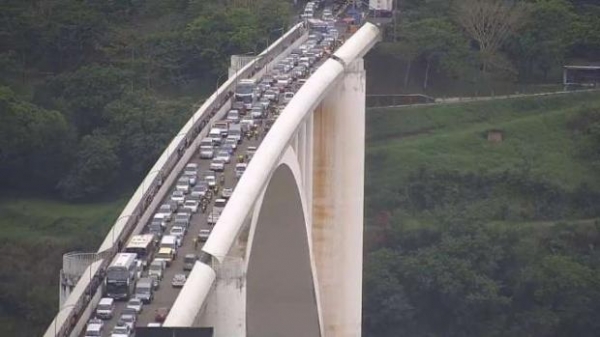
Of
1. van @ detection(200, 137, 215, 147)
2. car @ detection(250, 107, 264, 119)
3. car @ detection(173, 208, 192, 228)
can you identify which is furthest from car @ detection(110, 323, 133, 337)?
car @ detection(250, 107, 264, 119)

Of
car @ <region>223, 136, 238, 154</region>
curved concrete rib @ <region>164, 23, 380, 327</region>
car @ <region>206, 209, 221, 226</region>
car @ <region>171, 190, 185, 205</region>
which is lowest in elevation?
car @ <region>206, 209, 221, 226</region>

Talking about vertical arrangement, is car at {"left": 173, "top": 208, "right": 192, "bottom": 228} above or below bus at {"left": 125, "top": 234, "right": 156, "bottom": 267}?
below

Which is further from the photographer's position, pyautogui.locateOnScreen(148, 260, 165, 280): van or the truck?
the truck

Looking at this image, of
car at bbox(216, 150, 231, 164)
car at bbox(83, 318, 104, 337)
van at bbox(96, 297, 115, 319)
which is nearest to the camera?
car at bbox(83, 318, 104, 337)

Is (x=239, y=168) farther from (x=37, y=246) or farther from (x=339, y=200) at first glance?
(x=37, y=246)

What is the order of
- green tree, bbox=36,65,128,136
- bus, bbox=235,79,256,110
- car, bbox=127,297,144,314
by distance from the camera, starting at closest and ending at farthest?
car, bbox=127,297,144,314 < bus, bbox=235,79,256,110 < green tree, bbox=36,65,128,136

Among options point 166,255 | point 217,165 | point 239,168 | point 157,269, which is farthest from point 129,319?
point 217,165

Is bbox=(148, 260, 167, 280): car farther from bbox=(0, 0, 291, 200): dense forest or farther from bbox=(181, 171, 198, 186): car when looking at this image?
bbox=(0, 0, 291, 200): dense forest

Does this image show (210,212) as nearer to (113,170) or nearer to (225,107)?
(225,107)
